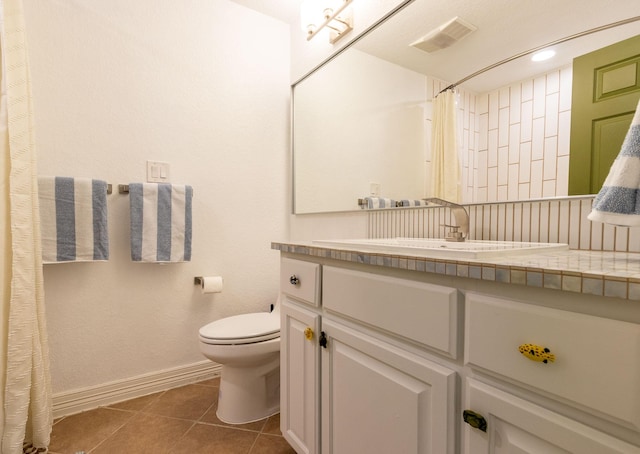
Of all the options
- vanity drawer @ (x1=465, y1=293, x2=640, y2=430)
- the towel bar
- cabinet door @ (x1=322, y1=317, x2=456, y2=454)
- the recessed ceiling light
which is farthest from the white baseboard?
the recessed ceiling light

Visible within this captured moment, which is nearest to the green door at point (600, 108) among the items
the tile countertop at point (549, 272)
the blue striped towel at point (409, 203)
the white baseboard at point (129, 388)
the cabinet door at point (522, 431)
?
the tile countertop at point (549, 272)

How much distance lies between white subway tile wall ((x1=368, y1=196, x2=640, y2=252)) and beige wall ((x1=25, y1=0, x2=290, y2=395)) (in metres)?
1.13

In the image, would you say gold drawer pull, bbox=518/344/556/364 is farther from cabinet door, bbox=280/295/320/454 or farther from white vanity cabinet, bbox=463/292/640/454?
cabinet door, bbox=280/295/320/454

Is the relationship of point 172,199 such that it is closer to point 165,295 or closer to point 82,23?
point 165,295

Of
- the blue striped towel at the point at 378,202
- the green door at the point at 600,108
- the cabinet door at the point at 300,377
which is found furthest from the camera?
the blue striped towel at the point at 378,202

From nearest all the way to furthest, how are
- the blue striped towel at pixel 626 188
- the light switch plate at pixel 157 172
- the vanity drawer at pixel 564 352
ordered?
1. the vanity drawer at pixel 564 352
2. the blue striped towel at pixel 626 188
3. the light switch plate at pixel 157 172

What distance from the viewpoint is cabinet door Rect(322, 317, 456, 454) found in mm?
664

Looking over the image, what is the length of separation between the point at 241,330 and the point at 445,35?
59.2 inches

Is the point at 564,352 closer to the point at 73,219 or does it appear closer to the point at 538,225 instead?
the point at 538,225

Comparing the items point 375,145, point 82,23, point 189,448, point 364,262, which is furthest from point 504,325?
point 82,23

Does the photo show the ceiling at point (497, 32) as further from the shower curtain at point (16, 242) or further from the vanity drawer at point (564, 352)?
the shower curtain at point (16, 242)

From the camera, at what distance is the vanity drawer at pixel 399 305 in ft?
2.10

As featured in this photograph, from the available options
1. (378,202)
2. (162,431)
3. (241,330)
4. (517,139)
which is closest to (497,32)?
(517,139)

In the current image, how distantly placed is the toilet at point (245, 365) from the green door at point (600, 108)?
1288 mm
